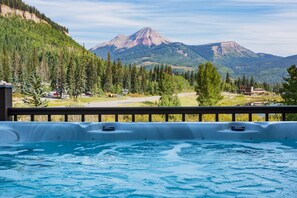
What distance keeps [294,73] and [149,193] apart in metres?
29.9

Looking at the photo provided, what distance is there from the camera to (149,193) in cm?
211

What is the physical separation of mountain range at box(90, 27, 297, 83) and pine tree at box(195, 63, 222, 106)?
8159 cm

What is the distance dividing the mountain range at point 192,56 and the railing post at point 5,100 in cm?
12453

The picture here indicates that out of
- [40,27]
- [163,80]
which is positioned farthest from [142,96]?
[40,27]

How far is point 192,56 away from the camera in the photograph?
16538 cm

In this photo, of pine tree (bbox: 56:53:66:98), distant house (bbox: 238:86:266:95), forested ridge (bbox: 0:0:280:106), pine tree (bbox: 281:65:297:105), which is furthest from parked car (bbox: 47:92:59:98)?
distant house (bbox: 238:86:266:95)

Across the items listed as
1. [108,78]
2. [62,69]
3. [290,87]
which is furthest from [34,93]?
[290,87]

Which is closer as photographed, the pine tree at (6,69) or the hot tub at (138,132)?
the hot tub at (138,132)

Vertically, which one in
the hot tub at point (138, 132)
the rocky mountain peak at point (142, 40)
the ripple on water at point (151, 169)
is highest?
the rocky mountain peak at point (142, 40)

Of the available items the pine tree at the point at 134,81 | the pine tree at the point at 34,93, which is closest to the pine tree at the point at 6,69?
the pine tree at the point at 34,93

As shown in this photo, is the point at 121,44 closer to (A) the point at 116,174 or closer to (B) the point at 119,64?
(B) the point at 119,64

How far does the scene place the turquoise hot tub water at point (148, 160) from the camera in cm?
220

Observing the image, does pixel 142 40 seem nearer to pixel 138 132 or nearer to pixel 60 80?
pixel 60 80

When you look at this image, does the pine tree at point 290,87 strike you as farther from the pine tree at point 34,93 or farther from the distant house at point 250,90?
the distant house at point 250,90
